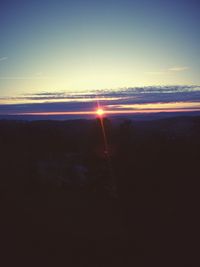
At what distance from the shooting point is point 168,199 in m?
12.4

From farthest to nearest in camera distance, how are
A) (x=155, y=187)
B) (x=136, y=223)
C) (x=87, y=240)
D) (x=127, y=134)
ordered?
(x=127, y=134), (x=155, y=187), (x=136, y=223), (x=87, y=240)

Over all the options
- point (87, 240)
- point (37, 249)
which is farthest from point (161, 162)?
point (37, 249)

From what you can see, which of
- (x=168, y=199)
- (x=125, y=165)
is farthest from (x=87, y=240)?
(x=125, y=165)

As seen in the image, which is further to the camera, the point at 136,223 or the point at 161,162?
the point at 161,162

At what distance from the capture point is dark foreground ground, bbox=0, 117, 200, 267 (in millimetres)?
8773

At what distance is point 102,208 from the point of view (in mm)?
11781

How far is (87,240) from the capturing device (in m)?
9.41

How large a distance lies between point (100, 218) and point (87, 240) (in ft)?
5.28

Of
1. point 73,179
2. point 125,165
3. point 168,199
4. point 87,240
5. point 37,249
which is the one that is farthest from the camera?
point 125,165

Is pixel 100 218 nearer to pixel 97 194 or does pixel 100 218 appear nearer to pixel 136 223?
pixel 136 223

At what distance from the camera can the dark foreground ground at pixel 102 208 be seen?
345 inches

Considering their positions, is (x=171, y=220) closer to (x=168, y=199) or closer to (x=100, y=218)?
(x=168, y=199)

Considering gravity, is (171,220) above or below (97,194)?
below

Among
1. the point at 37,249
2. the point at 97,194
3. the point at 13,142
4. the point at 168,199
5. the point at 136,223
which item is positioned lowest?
the point at 37,249
